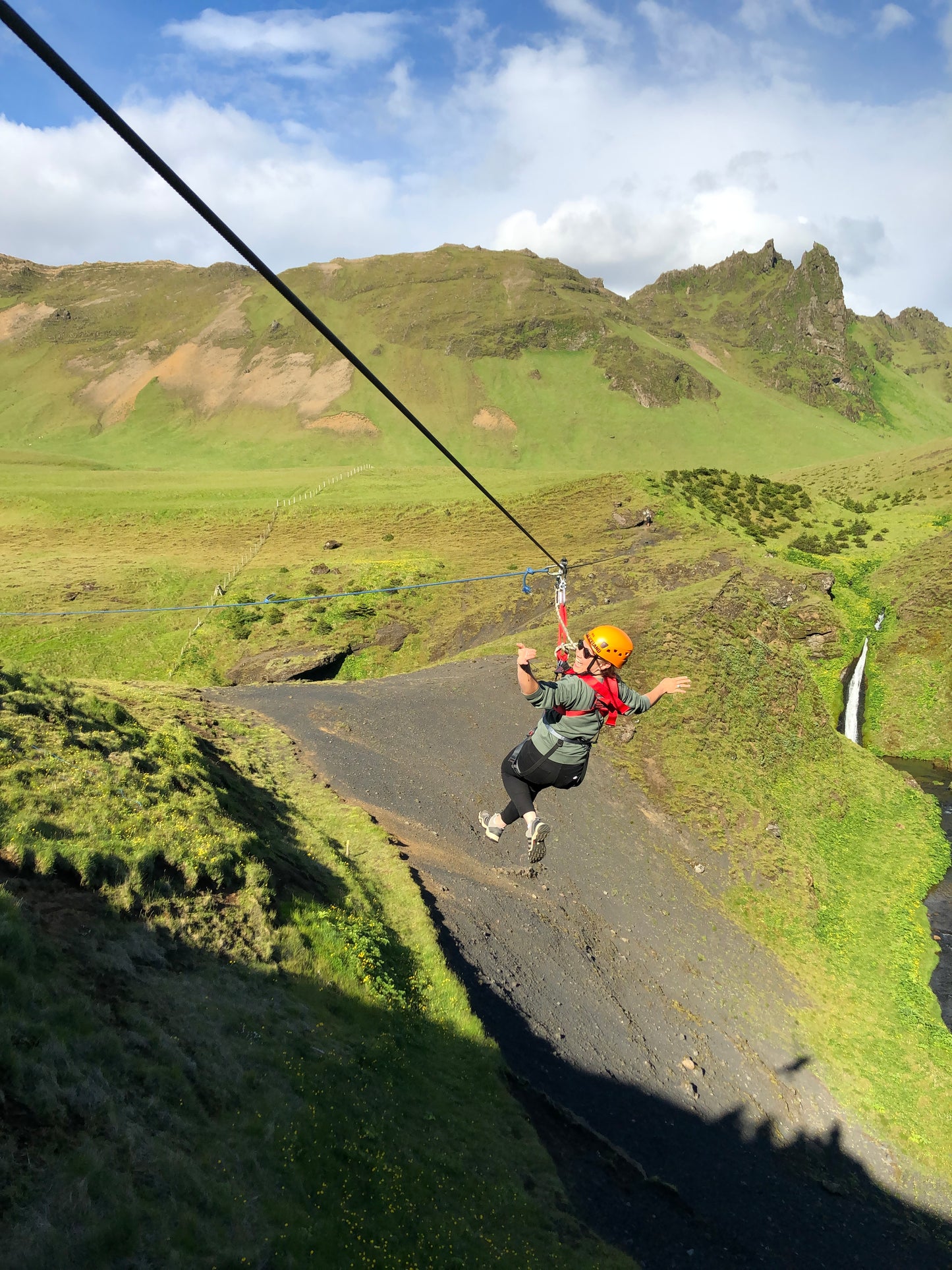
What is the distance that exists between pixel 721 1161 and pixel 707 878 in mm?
11028

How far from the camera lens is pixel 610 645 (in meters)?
9.78

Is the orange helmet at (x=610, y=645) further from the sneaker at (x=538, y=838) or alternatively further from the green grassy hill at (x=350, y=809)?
the green grassy hill at (x=350, y=809)

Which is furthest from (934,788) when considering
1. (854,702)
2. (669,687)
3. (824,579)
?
(669,687)

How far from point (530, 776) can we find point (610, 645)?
2.54 meters

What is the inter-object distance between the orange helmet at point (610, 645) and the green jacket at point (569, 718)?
503 mm

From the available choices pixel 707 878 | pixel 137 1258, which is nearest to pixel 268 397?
pixel 707 878

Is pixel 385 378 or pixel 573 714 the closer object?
pixel 573 714

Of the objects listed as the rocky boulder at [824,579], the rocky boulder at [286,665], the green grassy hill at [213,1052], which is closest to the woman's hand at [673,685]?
the green grassy hill at [213,1052]

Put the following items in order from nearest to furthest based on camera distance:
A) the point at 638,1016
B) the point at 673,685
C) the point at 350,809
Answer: the point at 673,685, the point at 638,1016, the point at 350,809

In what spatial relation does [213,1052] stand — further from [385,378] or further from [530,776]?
[385,378]

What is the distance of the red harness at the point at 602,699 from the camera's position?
10062 millimetres

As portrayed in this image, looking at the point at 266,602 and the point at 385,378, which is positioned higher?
the point at 385,378

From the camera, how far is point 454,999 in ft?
44.6

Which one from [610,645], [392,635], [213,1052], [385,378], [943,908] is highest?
[385,378]
